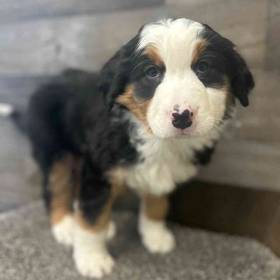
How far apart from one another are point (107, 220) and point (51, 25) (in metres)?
0.87

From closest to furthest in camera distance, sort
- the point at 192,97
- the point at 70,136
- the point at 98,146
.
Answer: the point at 192,97 < the point at 98,146 < the point at 70,136

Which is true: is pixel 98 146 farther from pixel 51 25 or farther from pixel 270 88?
pixel 51 25

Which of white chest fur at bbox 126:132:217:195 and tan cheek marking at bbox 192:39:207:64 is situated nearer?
tan cheek marking at bbox 192:39:207:64

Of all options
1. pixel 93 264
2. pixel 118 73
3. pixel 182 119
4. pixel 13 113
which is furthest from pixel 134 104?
pixel 13 113

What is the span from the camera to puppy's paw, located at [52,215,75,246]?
1.83 meters

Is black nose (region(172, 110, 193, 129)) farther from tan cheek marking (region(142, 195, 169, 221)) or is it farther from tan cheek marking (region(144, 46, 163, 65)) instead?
tan cheek marking (region(142, 195, 169, 221))

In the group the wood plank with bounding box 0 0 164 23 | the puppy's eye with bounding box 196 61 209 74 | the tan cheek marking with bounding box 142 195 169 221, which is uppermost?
the puppy's eye with bounding box 196 61 209 74

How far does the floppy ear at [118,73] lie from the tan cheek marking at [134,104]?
0.02 meters

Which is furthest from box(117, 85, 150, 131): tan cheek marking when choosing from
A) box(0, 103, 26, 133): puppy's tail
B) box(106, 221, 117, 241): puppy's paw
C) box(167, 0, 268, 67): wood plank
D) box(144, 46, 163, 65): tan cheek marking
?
box(0, 103, 26, 133): puppy's tail

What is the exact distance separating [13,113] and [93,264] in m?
0.87

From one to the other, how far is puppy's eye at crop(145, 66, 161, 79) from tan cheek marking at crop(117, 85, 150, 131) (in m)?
0.07

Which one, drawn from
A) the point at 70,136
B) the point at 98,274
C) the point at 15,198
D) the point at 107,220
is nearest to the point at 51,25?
the point at 70,136

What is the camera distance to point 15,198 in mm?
2123

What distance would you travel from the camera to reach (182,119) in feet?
4.02
